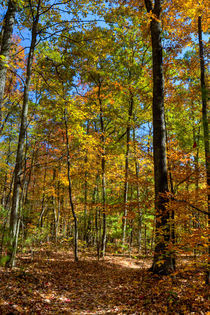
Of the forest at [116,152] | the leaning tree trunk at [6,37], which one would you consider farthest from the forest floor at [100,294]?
the leaning tree trunk at [6,37]

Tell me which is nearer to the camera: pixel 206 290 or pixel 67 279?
pixel 206 290

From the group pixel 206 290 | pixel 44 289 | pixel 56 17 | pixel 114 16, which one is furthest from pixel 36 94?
pixel 206 290

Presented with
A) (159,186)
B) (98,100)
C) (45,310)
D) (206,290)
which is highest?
(98,100)

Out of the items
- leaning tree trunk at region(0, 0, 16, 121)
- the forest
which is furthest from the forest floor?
leaning tree trunk at region(0, 0, 16, 121)

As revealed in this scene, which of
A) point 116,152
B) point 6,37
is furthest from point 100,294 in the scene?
point 116,152

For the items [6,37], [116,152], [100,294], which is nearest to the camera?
[6,37]

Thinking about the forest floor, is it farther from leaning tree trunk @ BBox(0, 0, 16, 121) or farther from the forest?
leaning tree trunk @ BBox(0, 0, 16, 121)

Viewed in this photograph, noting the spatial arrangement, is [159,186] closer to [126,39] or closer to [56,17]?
[56,17]

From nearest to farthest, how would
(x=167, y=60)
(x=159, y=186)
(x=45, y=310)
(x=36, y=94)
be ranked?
1. (x=45, y=310)
2. (x=159, y=186)
3. (x=36, y=94)
4. (x=167, y=60)

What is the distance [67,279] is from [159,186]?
188 inches

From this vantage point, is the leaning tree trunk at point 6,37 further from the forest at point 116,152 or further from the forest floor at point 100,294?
the forest floor at point 100,294

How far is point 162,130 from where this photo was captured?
634cm

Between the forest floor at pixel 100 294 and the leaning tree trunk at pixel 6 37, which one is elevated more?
the leaning tree trunk at pixel 6 37

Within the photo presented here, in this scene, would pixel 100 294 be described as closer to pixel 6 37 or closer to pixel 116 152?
pixel 6 37
